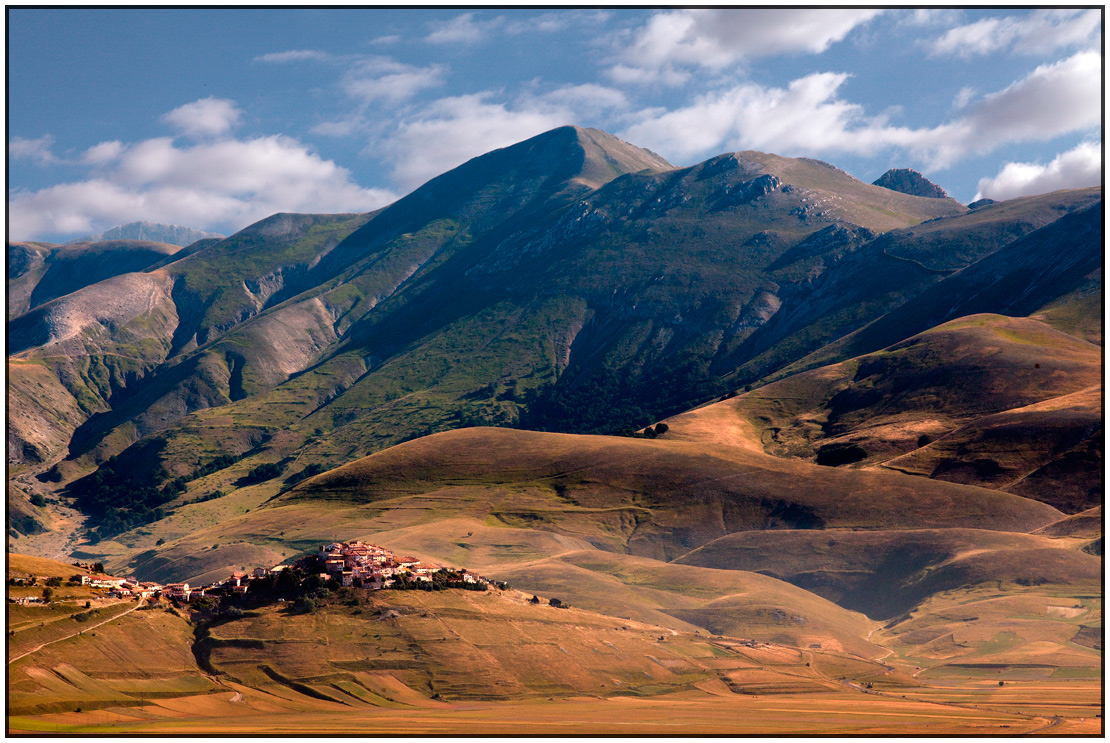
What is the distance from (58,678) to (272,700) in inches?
854

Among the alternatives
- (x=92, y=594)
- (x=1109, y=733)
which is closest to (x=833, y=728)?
(x=1109, y=733)

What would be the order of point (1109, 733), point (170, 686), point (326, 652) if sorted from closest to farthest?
1. point (1109, 733)
2. point (170, 686)
3. point (326, 652)

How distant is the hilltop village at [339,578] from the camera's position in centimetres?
13388

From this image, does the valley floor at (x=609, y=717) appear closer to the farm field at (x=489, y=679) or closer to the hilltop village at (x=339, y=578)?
the farm field at (x=489, y=679)

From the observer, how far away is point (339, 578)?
464ft

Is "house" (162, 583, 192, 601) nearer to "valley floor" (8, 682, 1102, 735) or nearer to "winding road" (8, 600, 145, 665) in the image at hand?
"winding road" (8, 600, 145, 665)

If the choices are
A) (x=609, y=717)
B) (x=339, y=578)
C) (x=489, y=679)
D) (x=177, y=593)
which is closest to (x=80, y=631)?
(x=177, y=593)

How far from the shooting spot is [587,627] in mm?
146750

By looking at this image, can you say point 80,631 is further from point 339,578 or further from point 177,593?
point 339,578

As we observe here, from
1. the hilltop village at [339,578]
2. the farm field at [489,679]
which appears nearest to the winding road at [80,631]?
the farm field at [489,679]

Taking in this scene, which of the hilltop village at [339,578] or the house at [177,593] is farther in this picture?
the house at [177,593]

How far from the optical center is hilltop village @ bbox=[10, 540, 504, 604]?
13388cm

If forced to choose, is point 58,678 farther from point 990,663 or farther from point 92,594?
point 990,663

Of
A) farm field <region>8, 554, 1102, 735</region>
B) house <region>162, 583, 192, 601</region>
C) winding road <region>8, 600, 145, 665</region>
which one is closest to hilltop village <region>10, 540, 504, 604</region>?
house <region>162, 583, 192, 601</region>
